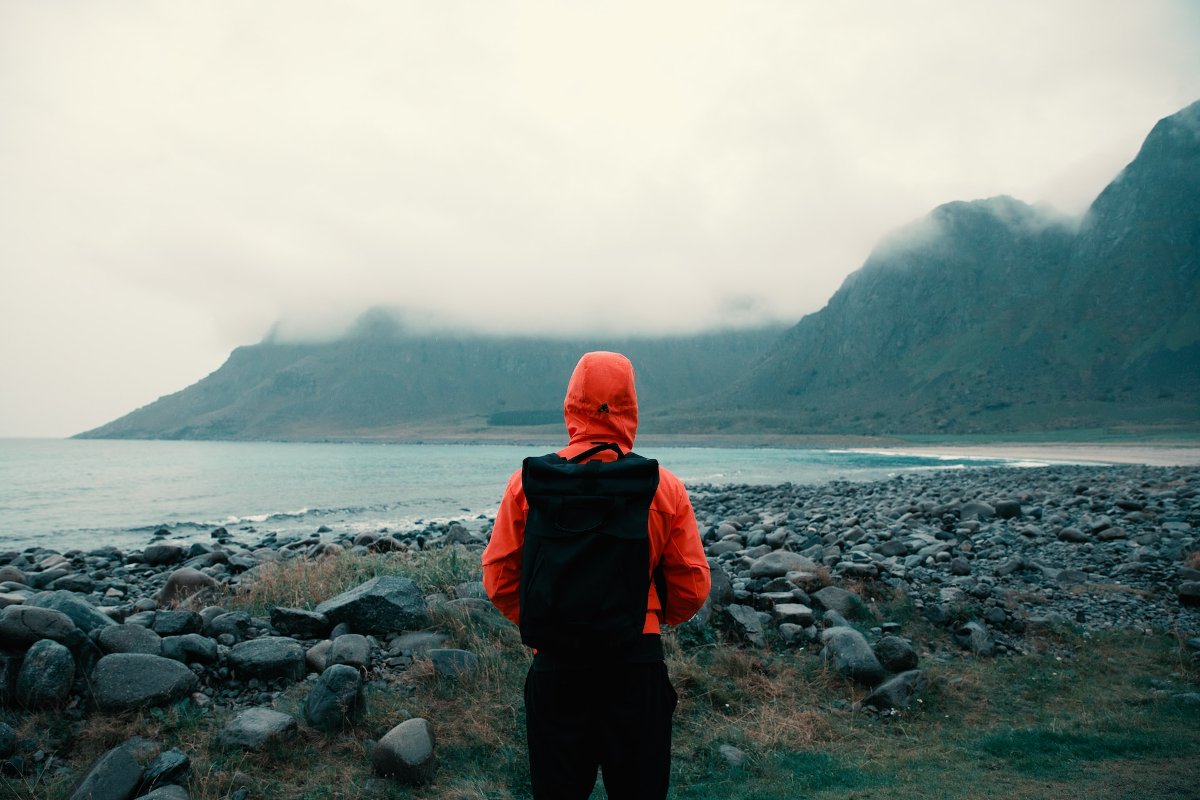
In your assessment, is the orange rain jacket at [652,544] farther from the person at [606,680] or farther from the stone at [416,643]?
the stone at [416,643]

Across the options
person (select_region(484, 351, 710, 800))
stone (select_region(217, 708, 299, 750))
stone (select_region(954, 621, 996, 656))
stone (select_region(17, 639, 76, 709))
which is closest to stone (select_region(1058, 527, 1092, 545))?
stone (select_region(954, 621, 996, 656))

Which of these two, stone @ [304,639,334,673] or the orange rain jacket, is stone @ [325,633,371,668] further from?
the orange rain jacket

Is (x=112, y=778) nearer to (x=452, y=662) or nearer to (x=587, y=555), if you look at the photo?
(x=452, y=662)

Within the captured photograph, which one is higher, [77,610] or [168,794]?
[77,610]

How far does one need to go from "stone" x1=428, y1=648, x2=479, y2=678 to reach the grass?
8cm

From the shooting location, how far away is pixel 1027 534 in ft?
45.5

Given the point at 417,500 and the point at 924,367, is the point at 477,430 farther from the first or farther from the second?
the point at 417,500

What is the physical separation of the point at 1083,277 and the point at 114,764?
176198mm

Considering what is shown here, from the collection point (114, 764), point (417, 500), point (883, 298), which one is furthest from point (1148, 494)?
point (883, 298)

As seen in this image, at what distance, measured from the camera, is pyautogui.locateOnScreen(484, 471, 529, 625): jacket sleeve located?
328 cm

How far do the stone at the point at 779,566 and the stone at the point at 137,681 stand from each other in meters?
6.82

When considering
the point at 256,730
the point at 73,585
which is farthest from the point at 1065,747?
the point at 73,585

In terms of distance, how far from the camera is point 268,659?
6105 mm

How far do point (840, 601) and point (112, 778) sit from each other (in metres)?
7.16
